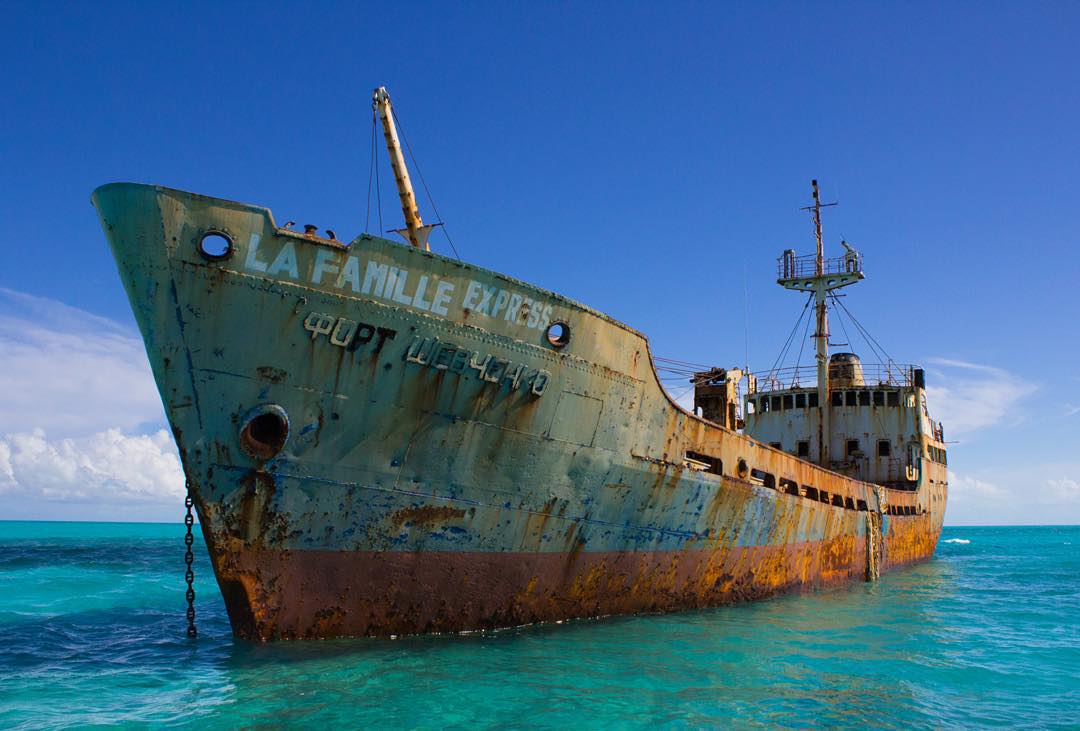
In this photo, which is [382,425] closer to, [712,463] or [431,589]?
[431,589]

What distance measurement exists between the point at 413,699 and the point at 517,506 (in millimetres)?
3056

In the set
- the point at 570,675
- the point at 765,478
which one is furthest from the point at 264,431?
the point at 765,478

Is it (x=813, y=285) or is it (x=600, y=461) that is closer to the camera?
(x=600, y=461)

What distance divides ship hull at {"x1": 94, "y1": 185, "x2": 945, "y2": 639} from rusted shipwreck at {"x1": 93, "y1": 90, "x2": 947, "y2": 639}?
0.9 inches

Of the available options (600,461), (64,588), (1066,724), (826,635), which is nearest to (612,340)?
(600,461)

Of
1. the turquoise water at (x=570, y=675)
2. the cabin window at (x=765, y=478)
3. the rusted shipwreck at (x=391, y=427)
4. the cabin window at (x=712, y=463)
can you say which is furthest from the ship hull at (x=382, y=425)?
the cabin window at (x=765, y=478)

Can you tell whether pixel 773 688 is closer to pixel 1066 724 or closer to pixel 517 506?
pixel 1066 724

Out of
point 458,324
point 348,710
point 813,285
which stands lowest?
point 348,710

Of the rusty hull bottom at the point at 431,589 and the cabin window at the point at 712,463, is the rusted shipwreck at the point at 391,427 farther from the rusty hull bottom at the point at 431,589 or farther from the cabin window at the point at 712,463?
the cabin window at the point at 712,463

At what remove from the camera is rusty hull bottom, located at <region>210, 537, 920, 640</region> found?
8.57m

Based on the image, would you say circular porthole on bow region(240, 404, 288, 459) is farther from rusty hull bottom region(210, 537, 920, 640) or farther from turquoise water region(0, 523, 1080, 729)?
turquoise water region(0, 523, 1080, 729)

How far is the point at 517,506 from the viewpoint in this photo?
9.74m

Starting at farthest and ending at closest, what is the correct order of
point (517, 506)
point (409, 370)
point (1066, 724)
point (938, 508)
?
1. point (938, 508)
2. point (517, 506)
3. point (409, 370)
4. point (1066, 724)

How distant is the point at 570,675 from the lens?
26.9 feet
